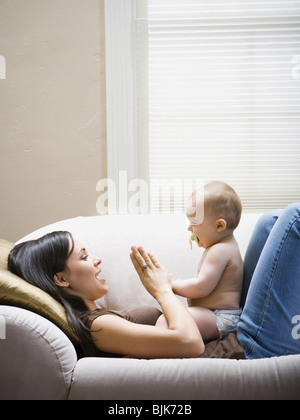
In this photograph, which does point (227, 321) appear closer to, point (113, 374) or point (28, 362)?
point (113, 374)

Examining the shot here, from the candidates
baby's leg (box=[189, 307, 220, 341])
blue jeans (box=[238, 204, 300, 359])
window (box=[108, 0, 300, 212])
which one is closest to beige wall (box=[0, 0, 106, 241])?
window (box=[108, 0, 300, 212])

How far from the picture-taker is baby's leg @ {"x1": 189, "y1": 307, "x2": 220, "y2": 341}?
1.34 m

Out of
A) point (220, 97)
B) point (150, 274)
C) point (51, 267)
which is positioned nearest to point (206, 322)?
point (150, 274)

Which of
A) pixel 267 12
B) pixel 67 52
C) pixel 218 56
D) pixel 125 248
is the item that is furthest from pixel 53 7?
pixel 125 248

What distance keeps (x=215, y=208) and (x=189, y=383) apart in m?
0.60

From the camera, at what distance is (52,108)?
8.02ft

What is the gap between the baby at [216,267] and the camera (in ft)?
4.52

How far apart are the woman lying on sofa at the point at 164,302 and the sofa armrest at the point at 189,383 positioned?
10 cm

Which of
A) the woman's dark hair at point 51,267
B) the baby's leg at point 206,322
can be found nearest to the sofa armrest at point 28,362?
the woman's dark hair at point 51,267

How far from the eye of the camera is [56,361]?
1.06m

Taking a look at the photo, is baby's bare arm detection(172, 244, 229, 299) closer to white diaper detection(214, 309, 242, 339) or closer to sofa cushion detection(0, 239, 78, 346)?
white diaper detection(214, 309, 242, 339)

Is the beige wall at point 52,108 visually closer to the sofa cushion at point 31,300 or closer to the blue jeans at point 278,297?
the sofa cushion at point 31,300

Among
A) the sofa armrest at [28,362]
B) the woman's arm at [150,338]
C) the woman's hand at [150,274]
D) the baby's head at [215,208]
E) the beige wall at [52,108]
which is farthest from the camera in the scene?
the beige wall at [52,108]
